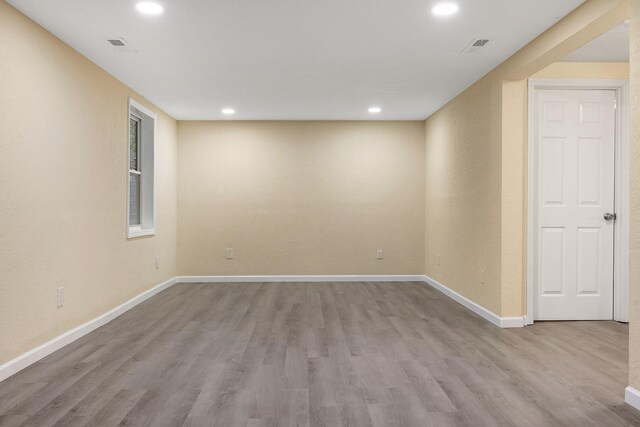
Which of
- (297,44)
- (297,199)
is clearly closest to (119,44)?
(297,44)

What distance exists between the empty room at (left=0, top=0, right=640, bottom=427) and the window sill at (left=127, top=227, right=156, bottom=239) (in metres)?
0.13

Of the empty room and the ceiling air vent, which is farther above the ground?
the ceiling air vent

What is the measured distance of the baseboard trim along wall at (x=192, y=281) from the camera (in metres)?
2.97

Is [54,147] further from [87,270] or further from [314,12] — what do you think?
[314,12]

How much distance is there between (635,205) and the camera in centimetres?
236

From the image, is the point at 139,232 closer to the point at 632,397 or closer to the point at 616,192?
the point at 632,397

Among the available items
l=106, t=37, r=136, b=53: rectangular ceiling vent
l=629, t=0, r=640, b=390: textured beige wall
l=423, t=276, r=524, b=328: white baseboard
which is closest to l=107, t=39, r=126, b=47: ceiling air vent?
l=106, t=37, r=136, b=53: rectangular ceiling vent

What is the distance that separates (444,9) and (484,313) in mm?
2827

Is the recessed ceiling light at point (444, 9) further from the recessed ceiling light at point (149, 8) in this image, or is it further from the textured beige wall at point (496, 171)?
the recessed ceiling light at point (149, 8)

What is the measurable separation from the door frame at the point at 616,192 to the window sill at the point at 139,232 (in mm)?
4016

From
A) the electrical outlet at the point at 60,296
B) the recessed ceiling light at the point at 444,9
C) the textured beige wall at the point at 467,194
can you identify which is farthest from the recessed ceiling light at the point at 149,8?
the textured beige wall at the point at 467,194

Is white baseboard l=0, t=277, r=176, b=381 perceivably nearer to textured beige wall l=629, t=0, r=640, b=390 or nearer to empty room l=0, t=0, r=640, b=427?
empty room l=0, t=0, r=640, b=427

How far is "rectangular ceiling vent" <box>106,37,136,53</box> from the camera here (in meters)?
3.43

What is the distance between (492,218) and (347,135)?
303cm
